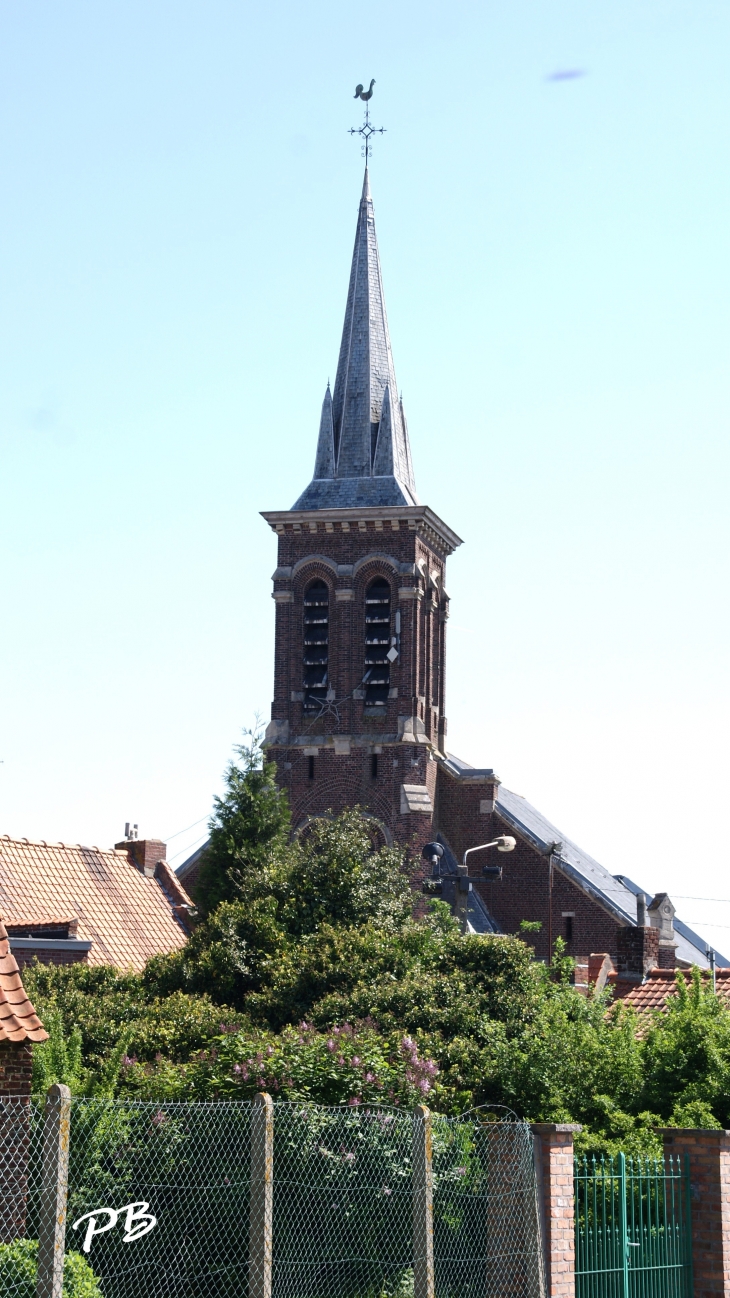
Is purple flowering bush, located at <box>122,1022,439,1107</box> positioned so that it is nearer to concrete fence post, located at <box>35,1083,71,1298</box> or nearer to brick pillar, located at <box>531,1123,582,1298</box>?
brick pillar, located at <box>531,1123,582,1298</box>

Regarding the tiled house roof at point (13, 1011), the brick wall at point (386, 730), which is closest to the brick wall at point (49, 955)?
the tiled house roof at point (13, 1011)

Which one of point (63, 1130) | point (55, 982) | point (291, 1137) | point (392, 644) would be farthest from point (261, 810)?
point (63, 1130)

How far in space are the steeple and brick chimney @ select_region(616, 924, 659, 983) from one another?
2362cm

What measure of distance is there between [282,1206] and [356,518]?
125 ft

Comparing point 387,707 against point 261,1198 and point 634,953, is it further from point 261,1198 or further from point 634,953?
point 261,1198

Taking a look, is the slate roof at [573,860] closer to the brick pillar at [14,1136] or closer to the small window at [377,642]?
the small window at [377,642]

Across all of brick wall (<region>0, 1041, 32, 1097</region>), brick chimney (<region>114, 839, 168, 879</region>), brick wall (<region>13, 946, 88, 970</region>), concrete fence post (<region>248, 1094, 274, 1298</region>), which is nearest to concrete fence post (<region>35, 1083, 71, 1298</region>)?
concrete fence post (<region>248, 1094, 274, 1298</region>)

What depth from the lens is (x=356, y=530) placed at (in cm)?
5022

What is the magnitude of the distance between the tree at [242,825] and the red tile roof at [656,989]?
27.0 feet

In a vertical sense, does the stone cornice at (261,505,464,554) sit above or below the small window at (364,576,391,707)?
above

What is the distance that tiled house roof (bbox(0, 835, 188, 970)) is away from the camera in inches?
1216

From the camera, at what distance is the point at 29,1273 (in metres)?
9.25

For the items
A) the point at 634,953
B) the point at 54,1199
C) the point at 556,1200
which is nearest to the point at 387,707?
the point at 634,953

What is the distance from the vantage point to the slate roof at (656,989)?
25812 millimetres
